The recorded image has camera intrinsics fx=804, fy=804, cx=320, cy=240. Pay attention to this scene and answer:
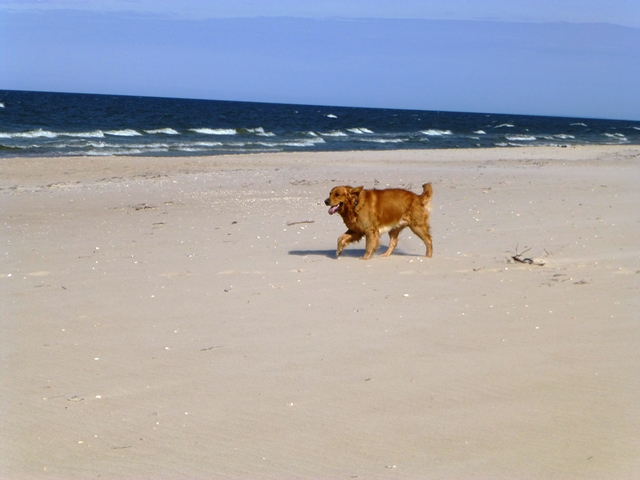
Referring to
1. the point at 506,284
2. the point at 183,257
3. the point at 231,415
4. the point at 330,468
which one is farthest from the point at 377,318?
the point at 183,257

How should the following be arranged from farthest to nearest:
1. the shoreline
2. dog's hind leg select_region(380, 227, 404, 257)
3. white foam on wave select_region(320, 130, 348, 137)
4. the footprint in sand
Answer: white foam on wave select_region(320, 130, 348, 137), the shoreline, dog's hind leg select_region(380, 227, 404, 257), the footprint in sand

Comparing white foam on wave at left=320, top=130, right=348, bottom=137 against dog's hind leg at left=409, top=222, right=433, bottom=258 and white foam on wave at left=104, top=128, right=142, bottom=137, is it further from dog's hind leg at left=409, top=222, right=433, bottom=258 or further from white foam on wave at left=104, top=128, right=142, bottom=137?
dog's hind leg at left=409, top=222, right=433, bottom=258

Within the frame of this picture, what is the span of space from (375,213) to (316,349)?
4.00 m

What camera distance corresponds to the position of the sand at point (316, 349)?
12.9 feet

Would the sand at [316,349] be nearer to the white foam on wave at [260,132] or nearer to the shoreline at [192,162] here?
the shoreline at [192,162]

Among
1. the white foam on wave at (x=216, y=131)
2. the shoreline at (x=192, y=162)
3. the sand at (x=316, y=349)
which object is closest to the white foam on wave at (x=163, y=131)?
the white foam on wave at (x=216, y=131)

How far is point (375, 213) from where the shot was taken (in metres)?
9.27

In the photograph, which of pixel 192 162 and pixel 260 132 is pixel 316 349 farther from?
pixel 260 132

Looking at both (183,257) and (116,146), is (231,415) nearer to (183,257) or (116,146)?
(183,257)

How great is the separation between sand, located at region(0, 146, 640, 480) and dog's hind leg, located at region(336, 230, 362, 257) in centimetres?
12

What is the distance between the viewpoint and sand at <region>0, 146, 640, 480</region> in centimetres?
393

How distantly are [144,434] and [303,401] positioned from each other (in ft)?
3.01

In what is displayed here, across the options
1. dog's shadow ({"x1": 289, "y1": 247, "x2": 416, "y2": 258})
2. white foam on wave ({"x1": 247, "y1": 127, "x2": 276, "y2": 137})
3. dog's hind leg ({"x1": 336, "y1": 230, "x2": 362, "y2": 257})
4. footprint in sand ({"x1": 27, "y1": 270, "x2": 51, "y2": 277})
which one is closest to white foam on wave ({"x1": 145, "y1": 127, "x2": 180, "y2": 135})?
white foam on wave ({"x1": 247, "y1": 127, "x2": 276, "y2": 137})

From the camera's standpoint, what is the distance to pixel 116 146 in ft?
102
